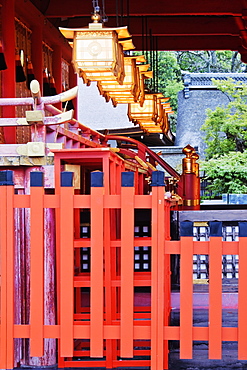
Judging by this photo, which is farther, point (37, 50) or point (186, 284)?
point (37, 50)

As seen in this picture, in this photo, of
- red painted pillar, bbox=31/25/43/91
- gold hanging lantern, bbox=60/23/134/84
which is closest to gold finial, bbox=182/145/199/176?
red painted pillar, bbox=31/25/43/91

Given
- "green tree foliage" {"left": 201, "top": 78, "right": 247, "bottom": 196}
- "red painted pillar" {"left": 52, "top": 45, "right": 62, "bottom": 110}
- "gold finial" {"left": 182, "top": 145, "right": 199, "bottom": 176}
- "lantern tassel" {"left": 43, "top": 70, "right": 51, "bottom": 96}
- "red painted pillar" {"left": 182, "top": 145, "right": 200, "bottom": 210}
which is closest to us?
"red painted pillar" {"left": 182, "top": 145, "right": 200, "bottom": 210}

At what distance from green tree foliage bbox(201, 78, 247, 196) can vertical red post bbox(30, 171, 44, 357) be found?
16.7 m

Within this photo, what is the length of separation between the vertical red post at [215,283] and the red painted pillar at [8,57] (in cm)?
483

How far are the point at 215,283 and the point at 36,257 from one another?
85cm

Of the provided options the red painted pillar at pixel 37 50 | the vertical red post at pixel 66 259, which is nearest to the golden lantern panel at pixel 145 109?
the red painted pillar at pixel 37 50

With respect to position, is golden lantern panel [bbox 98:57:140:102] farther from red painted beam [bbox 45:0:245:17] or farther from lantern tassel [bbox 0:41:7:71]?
red painted beam [bbox 45:0:245:17]

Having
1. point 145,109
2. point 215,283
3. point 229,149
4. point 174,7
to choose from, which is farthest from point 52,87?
point 229,149

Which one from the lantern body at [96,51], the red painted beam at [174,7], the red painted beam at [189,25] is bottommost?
the lantern body at [96,51]

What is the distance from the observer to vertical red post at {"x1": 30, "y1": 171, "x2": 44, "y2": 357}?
9.70 feet

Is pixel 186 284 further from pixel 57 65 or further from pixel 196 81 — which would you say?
pixel 196 81

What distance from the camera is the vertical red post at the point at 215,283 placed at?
2908 mm

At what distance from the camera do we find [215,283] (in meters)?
2.92

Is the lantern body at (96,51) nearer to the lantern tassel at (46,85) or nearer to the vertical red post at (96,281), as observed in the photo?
the vertical red post at (96,281)
